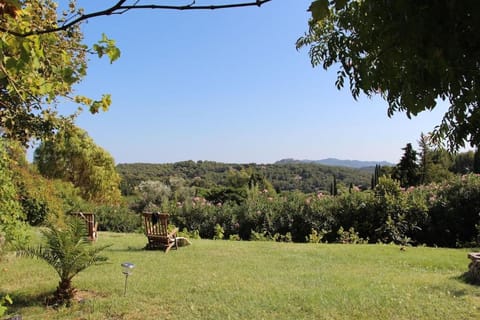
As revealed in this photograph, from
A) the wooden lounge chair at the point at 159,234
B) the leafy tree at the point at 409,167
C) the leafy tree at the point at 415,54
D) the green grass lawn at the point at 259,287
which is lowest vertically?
the green grass lawn at the point at 259,287

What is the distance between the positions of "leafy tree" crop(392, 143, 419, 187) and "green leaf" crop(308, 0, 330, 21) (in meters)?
26.1

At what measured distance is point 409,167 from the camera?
25953 millimetres

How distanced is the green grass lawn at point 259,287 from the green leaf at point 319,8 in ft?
13.3

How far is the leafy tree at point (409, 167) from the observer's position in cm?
2546

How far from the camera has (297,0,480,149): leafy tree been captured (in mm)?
1022

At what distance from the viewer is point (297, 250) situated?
30.0 feet

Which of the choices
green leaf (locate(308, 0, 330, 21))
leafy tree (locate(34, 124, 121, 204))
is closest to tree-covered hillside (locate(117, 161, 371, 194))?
leafy tree (locate(34, 124, 121, 204))

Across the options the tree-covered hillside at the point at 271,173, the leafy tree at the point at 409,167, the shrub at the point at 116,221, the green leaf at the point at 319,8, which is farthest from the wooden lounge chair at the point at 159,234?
the tree-covered hillside at the point at 271,173

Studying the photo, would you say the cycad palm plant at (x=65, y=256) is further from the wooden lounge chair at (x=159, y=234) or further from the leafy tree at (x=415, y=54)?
the leafy tree at (x=415, y=54)

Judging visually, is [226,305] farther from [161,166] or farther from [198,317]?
[161,166]

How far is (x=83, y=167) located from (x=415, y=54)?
2576cm

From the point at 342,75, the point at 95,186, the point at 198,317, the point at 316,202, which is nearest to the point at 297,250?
the point at 316,202

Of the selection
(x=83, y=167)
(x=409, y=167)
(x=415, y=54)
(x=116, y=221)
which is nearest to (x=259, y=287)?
(x=415, y=54)

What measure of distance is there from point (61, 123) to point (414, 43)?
595 cm
